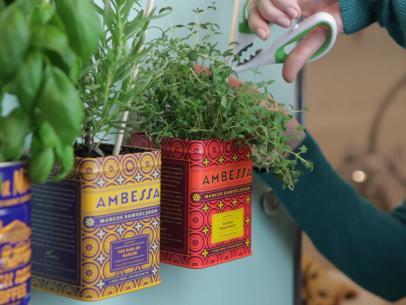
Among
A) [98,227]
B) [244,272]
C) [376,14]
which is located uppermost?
[376,14]

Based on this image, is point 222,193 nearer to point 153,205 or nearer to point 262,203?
point 153,205

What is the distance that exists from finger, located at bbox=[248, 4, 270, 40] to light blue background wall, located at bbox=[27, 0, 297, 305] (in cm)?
8

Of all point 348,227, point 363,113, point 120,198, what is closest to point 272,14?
point 120,198

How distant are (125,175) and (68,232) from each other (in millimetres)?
61

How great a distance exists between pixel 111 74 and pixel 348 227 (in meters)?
0.55

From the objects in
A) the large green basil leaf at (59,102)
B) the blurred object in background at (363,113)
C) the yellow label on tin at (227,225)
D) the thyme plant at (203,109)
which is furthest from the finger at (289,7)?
the blurred object in background at (363,113)

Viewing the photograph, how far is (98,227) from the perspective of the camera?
52cm

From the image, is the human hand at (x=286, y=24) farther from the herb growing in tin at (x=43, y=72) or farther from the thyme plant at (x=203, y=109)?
the herb growing in tin at (x=43, y=72)

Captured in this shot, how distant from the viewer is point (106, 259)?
53cm

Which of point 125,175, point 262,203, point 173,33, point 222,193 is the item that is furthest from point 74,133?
point 262,203

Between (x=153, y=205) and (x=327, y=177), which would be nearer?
(x=153, y=205)

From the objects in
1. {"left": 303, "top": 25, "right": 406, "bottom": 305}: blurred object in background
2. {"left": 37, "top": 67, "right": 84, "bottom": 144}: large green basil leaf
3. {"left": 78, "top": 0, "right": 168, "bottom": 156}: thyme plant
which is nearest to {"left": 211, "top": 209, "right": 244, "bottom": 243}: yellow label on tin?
{"left": 78, "top": 0, "right": 168, "bottom": 156}: thyme plant

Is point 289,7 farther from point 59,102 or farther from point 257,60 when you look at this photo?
point 59,102

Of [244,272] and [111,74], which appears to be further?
[244,272]
